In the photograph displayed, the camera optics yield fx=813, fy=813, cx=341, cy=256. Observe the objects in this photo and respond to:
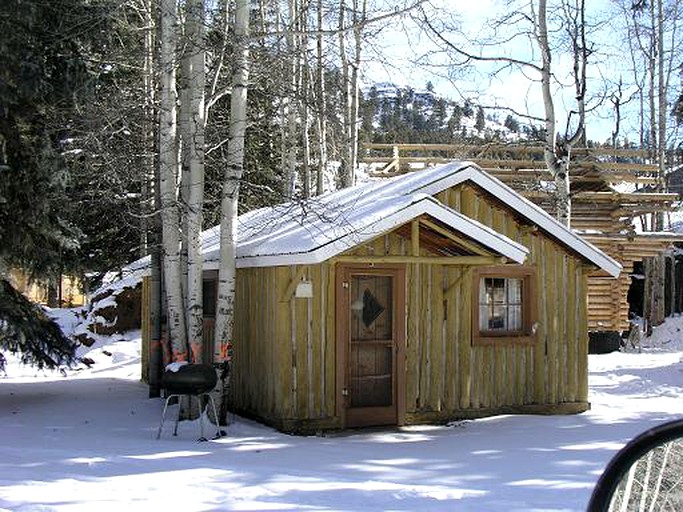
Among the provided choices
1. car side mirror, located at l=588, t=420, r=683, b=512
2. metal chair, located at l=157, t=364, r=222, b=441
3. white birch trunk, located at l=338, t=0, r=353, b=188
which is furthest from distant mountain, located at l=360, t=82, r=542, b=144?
car side mirror, located at l=588, t=420, r=683, b=512

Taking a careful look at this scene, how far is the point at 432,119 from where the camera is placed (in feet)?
96.7

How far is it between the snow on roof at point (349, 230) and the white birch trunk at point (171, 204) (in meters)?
1.10

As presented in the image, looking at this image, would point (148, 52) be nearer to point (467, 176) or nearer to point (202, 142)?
point (202, 142)

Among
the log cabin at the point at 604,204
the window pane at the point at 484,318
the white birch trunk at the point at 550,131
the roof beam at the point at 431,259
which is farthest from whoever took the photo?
the log cabin at the point at 604,204

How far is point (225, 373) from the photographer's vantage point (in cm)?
998

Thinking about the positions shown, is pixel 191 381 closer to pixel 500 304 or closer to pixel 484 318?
pixel 484 318

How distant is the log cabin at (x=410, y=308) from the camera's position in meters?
10.2

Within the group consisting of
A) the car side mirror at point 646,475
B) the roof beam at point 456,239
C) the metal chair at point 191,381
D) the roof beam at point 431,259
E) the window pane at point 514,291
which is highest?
the roof beam at point 456,239

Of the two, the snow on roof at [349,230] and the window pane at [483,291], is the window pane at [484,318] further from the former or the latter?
the snow on roof at [349,230]

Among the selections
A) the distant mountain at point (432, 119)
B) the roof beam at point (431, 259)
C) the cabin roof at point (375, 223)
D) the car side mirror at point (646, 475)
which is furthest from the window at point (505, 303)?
the car side mirror at point (646, 475)

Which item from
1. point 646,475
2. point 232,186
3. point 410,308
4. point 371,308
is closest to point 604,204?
point 410,308

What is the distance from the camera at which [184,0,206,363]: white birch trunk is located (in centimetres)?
982

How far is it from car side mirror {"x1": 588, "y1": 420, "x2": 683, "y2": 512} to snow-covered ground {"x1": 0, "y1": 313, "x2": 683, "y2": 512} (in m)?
3.74

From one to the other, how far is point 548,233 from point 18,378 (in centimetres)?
1083
